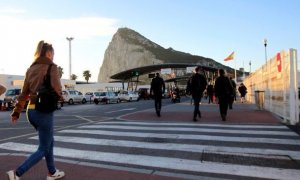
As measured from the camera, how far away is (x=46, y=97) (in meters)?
4.68

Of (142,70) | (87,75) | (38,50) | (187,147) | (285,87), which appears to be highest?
(87,75)

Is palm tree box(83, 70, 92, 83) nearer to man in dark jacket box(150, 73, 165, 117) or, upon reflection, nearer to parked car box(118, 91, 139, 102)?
parked car box(118, 91, 139, 102)

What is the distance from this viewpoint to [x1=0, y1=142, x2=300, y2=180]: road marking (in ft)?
17.7

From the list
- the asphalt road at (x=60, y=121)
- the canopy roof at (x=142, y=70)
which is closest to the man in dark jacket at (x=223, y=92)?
the asphalt road at (x=60, y=121)

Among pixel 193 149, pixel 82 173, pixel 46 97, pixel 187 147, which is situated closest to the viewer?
pixel 46 97

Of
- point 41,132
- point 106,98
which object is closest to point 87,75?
point 106,98

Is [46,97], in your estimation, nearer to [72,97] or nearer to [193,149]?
[193,149]

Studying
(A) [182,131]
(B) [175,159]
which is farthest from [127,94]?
(B) [175,159]

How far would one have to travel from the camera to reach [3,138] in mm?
9570

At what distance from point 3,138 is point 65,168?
4443 millimetres

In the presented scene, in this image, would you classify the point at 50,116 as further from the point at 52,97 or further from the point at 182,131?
the point at 182,131

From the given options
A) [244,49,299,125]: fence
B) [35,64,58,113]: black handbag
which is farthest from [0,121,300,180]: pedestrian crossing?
[35,64,58,113]: black handbag

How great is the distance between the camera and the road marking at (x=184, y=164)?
5.38 meters

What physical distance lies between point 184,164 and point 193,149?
3.97 ft
